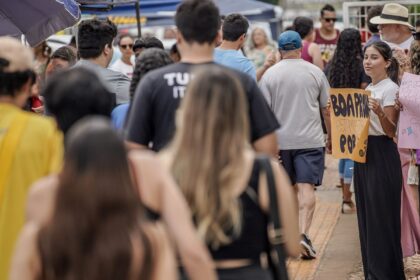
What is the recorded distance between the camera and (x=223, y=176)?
4.61 meters

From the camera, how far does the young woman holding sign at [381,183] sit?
8.97 meters

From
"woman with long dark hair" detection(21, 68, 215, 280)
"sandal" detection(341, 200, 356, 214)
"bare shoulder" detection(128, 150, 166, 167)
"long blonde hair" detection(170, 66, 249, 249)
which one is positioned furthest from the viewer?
"sandal" detection(341, 200, 356, 214)

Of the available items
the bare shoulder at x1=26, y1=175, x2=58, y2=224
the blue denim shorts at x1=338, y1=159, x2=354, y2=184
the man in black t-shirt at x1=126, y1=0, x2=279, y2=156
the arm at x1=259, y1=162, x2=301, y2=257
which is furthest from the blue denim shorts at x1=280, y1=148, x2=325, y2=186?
the bare shoulder at x1=26, y1=175, x2=58, y2=224

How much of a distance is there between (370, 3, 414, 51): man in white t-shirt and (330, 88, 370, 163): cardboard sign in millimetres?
2405

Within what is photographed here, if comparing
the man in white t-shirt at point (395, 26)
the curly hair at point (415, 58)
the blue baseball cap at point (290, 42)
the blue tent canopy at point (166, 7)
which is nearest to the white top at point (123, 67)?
the blue tent canopy at point (166, 7)

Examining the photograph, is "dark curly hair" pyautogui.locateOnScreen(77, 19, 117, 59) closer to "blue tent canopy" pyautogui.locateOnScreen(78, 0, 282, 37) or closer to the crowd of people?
the crowd of people

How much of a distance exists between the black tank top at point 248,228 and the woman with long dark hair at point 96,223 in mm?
708

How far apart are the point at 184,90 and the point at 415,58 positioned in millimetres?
3873

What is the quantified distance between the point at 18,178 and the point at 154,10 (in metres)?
15.5

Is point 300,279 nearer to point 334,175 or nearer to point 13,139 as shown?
point 13,139

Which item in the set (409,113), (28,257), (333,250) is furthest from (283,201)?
(333,250)

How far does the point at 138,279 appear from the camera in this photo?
4.01 m

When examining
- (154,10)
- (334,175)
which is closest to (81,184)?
(334,175)

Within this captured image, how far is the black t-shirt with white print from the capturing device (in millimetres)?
6027
